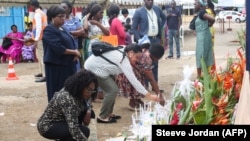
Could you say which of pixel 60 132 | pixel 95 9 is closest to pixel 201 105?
pixel 60 132

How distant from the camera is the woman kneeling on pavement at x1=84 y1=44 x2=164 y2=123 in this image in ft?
16.5

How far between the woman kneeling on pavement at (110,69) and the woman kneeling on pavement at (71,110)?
94 cm

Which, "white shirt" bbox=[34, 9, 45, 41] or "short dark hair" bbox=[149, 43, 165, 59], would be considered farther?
"white shirt" bbox=[34, 9, 45, 41]

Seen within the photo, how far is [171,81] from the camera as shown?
9250 millimetres

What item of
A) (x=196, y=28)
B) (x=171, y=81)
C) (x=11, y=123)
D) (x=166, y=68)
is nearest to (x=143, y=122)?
(x=11, y=123)

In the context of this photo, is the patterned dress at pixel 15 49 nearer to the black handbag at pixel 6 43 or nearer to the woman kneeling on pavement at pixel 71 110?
the black handbag at pixel 6 43

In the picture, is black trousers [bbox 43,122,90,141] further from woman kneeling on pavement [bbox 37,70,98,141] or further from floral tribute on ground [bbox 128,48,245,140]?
floral tribute on ground [bbox 128,48,245,140]

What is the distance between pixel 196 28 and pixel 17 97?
3.40 meters

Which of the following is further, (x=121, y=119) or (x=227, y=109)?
(x=121, y=119)

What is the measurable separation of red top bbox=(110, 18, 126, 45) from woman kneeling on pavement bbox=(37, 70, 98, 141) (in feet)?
11.4

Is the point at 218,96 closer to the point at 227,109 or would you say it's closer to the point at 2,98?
the point at 227,109

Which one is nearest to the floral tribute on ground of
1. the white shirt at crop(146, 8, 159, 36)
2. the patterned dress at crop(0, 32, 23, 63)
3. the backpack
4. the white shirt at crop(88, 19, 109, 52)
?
the backpack

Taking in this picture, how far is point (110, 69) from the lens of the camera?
5484mm

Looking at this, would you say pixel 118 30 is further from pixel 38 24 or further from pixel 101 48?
pixel 101 48
